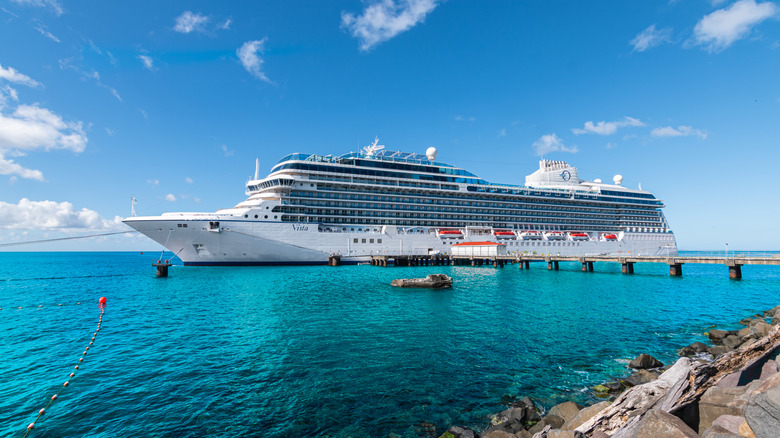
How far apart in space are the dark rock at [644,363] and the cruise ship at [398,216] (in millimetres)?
44182

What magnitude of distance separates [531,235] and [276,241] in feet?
168

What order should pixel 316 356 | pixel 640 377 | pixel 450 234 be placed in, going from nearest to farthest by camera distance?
pixel 640 377 → pixel 316 356 → pixel 450 234

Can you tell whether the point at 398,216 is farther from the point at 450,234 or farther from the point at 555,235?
the point at 555,235

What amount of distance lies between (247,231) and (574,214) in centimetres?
6905

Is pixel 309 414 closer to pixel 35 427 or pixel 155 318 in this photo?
pixel 35 427

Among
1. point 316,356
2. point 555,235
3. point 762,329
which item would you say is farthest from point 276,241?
point 555,235

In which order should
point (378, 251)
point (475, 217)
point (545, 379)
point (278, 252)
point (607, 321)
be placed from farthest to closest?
point (475, 217)
point (378, 251)
point (278, 252)
point (607, 321)
point (545, 379)

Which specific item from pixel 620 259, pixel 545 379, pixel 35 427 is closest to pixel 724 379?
pixel 545 379

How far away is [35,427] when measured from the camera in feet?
28.9

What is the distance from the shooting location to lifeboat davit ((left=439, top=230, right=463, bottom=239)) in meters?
65.3

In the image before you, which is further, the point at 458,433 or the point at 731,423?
the point at 458,433

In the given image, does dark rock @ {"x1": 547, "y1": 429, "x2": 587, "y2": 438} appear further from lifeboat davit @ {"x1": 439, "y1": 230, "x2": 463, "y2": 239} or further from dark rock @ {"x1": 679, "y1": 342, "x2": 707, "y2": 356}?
lifeboat davit @ {"x1": 439, "y1": 230, "x2": 463, "y2": 239}

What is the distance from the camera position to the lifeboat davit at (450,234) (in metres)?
65.3

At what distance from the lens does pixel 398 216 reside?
62.2 metres
